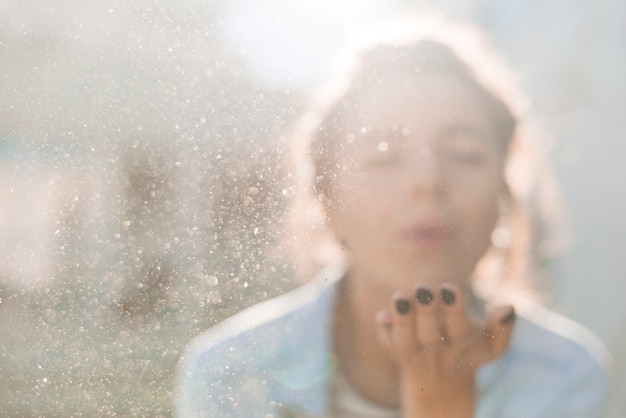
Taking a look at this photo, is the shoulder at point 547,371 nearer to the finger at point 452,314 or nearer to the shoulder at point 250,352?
the finger at point 452,314

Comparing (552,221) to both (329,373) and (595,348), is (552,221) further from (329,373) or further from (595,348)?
(329,373)

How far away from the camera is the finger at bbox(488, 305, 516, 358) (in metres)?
0.58

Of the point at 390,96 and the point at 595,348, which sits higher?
the point at 390,96

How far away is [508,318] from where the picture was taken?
0.59 m

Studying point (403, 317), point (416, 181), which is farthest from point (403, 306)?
point (416, 181)

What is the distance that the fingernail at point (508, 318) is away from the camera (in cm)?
59

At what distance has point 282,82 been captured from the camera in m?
0.59

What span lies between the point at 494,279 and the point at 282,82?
260 millimetres

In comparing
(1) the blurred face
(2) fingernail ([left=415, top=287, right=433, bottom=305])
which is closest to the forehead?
(1) the blurred face

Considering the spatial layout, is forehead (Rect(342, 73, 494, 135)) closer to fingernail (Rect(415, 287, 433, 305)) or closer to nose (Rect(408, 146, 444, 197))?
nose (Rect(408, 146, 444, 197))

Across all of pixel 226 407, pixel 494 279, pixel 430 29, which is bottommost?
pixel 226 407

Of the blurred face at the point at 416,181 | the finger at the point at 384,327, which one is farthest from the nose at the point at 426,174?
the finger at the point at 384,327

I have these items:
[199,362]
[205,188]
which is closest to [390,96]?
[205,188]

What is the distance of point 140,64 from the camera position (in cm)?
60
